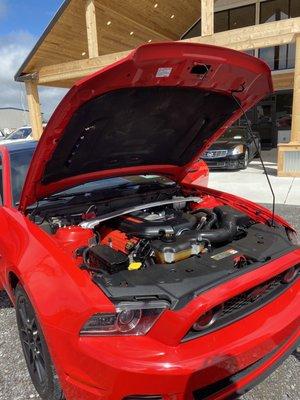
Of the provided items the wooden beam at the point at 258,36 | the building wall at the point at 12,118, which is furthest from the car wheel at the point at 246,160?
the building wall at the point at 12,118

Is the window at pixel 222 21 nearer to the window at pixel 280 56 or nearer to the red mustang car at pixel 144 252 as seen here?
the window at pixel 280 56

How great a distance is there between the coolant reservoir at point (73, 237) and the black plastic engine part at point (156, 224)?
12.1 inches

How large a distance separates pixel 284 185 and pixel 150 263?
6342 mm

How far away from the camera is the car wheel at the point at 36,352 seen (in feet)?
6.10

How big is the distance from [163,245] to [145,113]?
1.02 metres

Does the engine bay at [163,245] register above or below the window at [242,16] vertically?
below

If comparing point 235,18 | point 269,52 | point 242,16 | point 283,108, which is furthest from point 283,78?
point 235,18

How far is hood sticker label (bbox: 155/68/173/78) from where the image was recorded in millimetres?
2074

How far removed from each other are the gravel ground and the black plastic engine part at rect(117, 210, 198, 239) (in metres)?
1.08

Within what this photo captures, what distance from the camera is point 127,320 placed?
5.45 feet

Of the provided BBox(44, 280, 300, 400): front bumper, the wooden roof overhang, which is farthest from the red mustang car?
the wooden roof overhang

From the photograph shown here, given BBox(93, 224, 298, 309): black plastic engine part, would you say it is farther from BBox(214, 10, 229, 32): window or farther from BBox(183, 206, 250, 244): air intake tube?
BBox(214, 10, 229, 32): window

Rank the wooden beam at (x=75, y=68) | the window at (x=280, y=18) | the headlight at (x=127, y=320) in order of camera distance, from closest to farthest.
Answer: the headlight at (x=127, y=320)
the wooden beam at (x=75, y=68)
the window at (x=280, y=18)

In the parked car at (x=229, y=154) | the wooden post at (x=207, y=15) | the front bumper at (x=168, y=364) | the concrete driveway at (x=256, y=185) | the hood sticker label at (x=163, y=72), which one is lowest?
the concrete driveway at (x=256, y=185)
